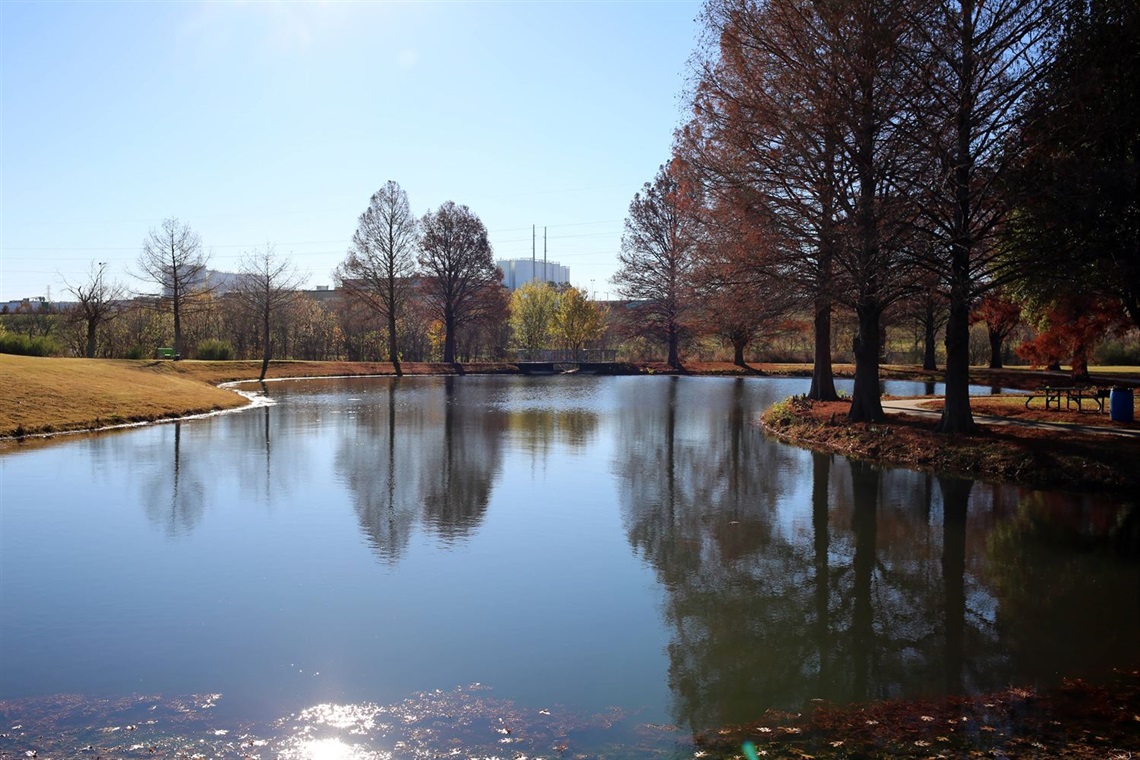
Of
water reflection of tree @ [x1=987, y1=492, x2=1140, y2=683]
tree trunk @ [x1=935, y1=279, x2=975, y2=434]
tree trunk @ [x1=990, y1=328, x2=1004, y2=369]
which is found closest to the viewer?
water reflection of tree @ [x1=987, y1=492, x2=1140, y2=683]

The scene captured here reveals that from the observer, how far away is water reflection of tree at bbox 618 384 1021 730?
23.8 ft

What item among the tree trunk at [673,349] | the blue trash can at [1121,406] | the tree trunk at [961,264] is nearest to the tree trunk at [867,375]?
the tree trunk at [961,264]

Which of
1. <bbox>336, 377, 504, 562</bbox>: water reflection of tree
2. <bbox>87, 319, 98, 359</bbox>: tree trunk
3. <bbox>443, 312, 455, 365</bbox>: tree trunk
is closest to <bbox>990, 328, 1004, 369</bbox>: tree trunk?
<bbox>336, 377, 504, 562</bbox>: water reflection of tree

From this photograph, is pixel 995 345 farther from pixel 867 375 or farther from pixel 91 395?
pixel 91 395

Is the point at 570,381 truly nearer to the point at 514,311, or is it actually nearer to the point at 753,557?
the point at 514,311

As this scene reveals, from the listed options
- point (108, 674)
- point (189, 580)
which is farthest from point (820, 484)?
point (108, 674)

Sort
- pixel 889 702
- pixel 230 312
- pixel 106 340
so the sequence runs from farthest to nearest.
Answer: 1. pixel 230 312
2. pixel 106 340
3. pixel 889 702

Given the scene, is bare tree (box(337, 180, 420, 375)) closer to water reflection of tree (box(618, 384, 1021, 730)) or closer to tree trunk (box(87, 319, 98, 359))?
tree trunk (box(87, 319, 98, 359))

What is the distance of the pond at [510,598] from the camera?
647 centimetres

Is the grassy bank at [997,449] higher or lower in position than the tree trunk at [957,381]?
lower

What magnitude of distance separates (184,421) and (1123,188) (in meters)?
25.8

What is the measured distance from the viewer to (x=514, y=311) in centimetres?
7531

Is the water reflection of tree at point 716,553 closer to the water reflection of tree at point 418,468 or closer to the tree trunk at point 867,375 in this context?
the tree trunk at point 867,375

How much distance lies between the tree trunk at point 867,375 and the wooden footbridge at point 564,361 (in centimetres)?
3974
